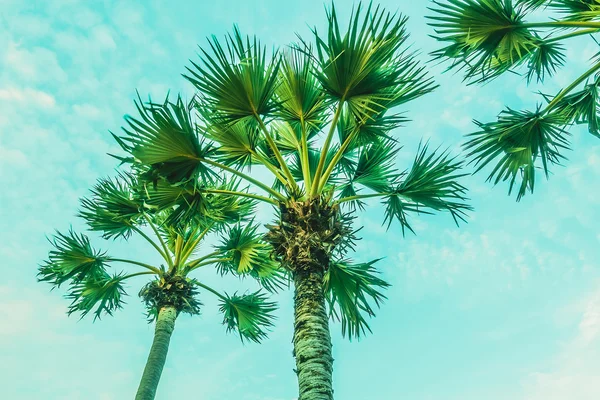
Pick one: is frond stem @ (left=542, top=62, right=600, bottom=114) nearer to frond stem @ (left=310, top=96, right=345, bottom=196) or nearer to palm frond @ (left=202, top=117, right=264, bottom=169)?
frond stem @ (left=310, top=96, right=345, bottom=196)

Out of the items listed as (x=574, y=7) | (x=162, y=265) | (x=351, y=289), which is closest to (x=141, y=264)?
(x=162, y=265)

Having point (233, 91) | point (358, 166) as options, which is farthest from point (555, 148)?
point (233, 91)

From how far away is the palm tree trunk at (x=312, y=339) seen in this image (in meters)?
4.28

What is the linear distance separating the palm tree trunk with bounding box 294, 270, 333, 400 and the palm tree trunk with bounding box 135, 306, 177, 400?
4.17 meters

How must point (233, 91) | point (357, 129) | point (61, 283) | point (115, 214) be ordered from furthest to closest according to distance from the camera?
point (61, 283) → point (115, 214) → point (357, 129) → point (233, 91)

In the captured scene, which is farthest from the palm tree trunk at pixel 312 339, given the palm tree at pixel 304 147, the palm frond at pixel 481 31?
the palm frond at pixel 481 31

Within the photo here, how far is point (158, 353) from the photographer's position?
8.33 metres

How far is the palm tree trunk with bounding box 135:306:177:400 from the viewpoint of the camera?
7820 mm

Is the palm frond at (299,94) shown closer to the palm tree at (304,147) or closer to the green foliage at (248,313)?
the palm tree at (304,147)

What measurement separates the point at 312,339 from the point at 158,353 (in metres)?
4.74

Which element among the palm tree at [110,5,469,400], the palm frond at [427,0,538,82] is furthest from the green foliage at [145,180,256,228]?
the palm frond at [427,0,538,82]

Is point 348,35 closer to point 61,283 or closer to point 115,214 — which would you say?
point 115,214

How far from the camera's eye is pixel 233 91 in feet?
18.1

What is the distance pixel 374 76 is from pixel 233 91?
1634mm
